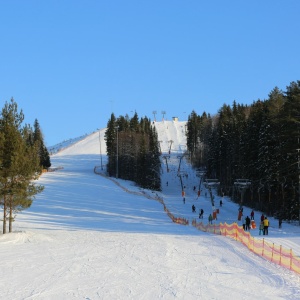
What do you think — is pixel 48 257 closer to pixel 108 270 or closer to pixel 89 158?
pixel 108 270

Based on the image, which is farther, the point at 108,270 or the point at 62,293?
the point at 108,270

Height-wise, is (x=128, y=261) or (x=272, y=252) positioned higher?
(x=272, y=252)

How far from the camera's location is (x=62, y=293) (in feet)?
39.8

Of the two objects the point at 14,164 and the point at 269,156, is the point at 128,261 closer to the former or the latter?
the point at 14,164

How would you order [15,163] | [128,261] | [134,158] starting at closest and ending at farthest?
[128,261]
[15,163]
[134,158]

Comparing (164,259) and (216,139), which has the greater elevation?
(216,139)

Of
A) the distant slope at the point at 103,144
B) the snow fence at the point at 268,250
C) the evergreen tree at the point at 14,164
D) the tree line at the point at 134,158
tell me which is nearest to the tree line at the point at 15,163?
the evergreen tree at the point at 14,164

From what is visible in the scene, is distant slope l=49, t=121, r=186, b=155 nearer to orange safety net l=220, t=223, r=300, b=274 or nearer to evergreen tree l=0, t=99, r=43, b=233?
evergreen tree l=0, t=99, r=43, b=233

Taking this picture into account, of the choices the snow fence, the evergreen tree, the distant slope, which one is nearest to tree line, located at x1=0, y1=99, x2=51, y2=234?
the evergreen tree

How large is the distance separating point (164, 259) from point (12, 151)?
12.4 metres

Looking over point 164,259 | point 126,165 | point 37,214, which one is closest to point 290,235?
point 164,259

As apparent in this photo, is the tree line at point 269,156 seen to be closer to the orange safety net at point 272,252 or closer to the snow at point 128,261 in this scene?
the snow at point 128,261

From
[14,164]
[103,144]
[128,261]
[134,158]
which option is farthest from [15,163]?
[103,144]

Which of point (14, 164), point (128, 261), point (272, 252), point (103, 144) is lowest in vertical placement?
point (128, 261)
